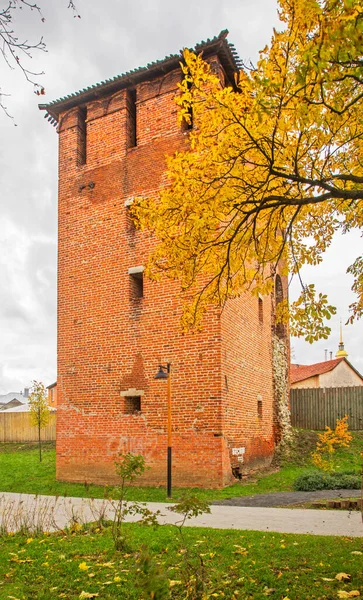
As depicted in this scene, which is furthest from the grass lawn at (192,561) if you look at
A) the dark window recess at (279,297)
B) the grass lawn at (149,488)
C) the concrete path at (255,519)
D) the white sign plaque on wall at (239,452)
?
the dark window recess at (279,297)

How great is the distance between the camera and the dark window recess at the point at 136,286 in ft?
48.2

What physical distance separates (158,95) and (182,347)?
7.19m

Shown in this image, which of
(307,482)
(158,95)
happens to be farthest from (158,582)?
(158,95)

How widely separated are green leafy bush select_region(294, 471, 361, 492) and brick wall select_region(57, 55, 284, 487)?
5.80 feet

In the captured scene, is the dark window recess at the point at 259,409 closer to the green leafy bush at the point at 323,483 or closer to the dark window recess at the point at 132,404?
the green leafy bush at the point at 323,483

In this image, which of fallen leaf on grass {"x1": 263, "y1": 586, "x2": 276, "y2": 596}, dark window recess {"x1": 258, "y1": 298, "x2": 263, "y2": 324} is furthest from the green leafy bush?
fallen leaf on grass {"x1": 263, "y1": 586, "x2": 276, "y2": 596}

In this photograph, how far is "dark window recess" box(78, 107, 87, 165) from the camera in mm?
16516

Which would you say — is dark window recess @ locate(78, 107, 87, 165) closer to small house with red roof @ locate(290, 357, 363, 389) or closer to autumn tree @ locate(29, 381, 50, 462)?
autumn tree @ locate(29, 381, 50, 462)

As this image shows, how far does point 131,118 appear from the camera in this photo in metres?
15.8

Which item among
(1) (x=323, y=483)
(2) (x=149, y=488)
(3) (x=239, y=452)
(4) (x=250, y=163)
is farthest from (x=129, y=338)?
(4) (x=250, y=163)

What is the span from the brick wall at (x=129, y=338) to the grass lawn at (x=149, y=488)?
0.58 metres

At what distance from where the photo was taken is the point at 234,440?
13656mm

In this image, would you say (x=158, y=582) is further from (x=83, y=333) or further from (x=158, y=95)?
(x=158, y=95)

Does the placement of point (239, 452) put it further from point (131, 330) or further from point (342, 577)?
point (342, 577)
